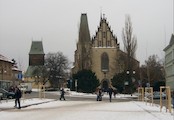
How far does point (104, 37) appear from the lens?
4523 inches

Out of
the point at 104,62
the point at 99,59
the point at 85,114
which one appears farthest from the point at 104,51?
the point at 85,114

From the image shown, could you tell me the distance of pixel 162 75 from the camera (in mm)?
124188

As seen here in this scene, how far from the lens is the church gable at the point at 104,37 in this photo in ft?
375

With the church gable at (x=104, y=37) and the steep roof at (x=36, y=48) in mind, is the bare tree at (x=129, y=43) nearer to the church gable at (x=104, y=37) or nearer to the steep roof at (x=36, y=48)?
the church gable at (x=104, y=37)

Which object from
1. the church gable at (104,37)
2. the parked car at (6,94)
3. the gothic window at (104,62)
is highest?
the church gable at (104,37)

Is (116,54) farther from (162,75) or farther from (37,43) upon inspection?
(37,43)

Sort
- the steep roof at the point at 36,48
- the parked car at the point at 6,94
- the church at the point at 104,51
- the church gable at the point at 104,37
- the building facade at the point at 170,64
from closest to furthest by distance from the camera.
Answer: the parked car at the point at 6,94 < the building facade at the point at 170,64 < the church at the point at 104,51 < the church gable at the point at 104,37 < the steep roof at the point at 36,48

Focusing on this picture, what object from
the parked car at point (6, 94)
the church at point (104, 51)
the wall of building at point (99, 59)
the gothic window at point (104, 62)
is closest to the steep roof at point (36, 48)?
the church at point (104, 51)

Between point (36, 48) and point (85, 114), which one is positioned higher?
point (36, 48)

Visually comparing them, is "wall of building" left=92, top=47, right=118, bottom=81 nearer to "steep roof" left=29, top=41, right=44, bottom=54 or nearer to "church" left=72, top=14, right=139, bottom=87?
"church" left=72, top=14, right=139, bottom=87

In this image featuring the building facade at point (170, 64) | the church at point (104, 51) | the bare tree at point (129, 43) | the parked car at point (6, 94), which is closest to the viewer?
the parked car at point (6, 94)

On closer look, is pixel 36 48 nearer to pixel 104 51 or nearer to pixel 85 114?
pixel 104 51

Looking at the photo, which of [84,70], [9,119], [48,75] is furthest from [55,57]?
[9,119]

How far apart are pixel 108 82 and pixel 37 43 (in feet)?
174
